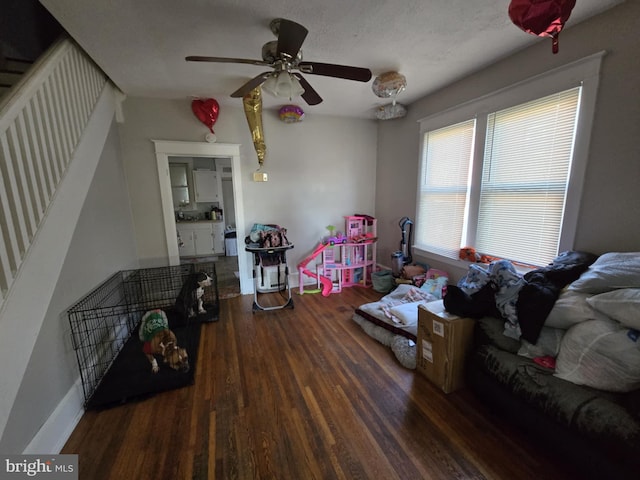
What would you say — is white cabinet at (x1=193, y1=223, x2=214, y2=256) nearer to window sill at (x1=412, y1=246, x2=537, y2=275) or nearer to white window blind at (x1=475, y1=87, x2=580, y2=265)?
window sill at (x1=412, y1=246, x2=537, y2=275)

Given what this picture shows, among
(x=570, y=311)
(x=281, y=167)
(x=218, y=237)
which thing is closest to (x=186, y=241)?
(x=218, y=237)

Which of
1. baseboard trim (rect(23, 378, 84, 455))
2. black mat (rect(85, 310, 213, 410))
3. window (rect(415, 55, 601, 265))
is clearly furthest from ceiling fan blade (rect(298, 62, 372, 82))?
baseboard trim (rect(23, 378, 84, 455))

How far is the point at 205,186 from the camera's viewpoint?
5.64 meters

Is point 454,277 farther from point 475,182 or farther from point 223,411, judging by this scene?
point 223,411

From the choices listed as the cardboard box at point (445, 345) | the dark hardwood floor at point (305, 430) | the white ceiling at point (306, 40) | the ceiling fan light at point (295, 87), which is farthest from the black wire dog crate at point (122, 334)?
the ceiling fan light at point (295, 87)

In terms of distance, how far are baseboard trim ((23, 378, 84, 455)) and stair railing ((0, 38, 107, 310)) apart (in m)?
0.78

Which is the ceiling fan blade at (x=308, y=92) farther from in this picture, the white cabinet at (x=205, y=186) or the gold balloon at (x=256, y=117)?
the white cabinet at (x=205, y=186)

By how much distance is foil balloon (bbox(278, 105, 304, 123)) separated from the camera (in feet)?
10.7

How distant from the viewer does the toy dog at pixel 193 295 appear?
2.72 m

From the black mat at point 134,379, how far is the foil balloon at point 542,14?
2997 mm

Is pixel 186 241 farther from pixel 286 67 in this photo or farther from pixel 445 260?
pixel 445 260

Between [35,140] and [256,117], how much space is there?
2006 mm

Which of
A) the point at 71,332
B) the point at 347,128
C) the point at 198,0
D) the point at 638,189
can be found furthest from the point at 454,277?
the point at 71,332

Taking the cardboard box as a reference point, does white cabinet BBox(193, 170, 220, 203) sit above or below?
above
